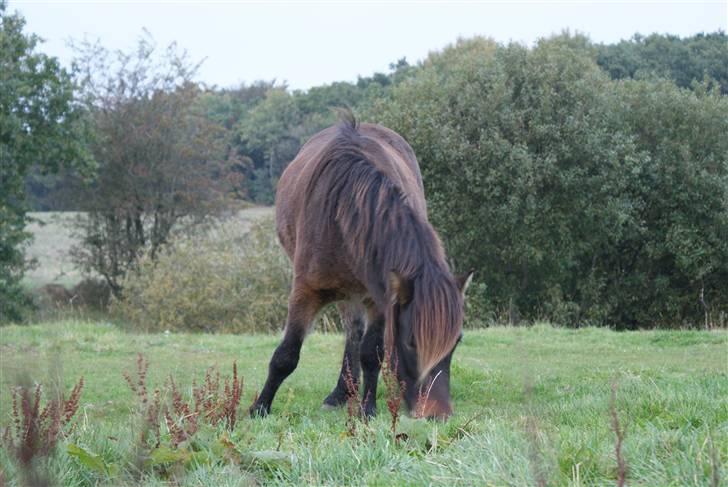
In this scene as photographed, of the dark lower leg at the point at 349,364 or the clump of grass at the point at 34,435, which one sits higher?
the clump of grass at the point at 34,435

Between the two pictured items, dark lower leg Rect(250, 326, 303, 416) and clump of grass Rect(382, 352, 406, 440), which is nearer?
clump of grass Rect(382, 352, 406, 440)

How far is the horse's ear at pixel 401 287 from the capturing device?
5.49 m

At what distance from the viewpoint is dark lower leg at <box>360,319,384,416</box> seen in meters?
6.35

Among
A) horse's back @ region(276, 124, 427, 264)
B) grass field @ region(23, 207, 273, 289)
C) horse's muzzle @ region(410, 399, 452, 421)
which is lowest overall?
grass field @ region(23, 207, 273, 289)

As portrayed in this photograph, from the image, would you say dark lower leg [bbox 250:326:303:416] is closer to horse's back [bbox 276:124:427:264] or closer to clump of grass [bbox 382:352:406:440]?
horse's back [bbox 276:124:427:264]

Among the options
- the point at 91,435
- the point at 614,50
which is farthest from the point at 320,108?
the point at 91,435

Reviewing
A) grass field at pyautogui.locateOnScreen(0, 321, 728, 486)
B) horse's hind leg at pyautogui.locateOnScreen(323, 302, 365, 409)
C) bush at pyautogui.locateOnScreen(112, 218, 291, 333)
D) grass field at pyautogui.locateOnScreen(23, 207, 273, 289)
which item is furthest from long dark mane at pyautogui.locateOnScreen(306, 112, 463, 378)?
grass field at pyautogui.locateOnScreen(23, 207, 273, 289)

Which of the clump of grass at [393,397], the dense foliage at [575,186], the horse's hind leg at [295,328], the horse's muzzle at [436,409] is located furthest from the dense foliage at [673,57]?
the clump of grass at [393,397]

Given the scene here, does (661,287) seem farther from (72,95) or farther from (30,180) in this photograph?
(30,180)

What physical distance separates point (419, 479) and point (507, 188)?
72.0 feet

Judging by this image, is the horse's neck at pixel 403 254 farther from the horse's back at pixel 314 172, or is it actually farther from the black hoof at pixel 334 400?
the black hoof at pixel 334 400

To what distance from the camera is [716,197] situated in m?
24.6

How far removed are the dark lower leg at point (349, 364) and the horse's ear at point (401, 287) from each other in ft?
6.58

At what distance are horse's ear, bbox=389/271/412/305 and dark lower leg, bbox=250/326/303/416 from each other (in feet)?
4.44
